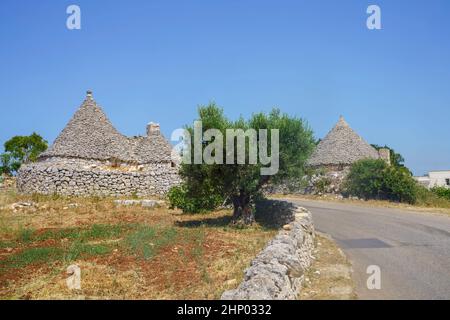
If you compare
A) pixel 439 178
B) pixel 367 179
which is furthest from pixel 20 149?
pixel 439 178

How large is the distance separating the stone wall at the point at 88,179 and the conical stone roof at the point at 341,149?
14.8m

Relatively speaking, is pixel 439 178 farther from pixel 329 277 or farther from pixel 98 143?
pixel 329 277

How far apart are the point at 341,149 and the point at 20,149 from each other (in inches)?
1637

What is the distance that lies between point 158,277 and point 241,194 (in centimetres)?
829

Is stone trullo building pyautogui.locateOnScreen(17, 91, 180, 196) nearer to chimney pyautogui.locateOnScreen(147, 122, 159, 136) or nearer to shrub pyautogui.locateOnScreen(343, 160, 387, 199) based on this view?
chimney pyautogui.locateOnScreen(147, 122, 159, 136)

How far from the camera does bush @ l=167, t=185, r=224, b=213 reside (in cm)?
2112

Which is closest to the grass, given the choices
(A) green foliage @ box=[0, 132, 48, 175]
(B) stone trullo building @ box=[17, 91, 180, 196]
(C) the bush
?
(C) the bush

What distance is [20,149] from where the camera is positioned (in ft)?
176

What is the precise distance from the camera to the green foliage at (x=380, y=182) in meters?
27.7

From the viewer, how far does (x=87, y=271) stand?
9.10 m

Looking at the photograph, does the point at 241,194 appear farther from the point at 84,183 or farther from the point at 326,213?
the point at 84,183

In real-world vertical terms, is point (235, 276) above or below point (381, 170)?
below

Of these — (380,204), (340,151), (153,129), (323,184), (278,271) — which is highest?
(153,129)
